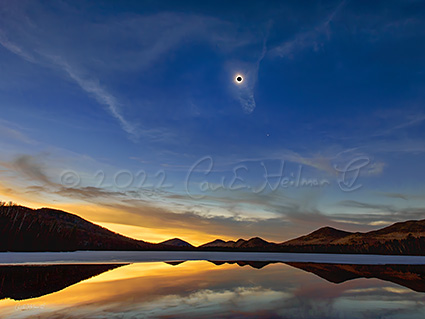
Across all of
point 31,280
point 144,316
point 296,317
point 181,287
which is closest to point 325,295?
point 296,317

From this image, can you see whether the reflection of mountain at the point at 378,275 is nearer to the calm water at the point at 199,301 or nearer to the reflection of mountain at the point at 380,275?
the reflection of mountain at the point at 380,275

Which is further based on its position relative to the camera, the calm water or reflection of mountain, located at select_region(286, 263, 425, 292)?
reflection of mountain, located at select_region(286, 263, 425, 292)

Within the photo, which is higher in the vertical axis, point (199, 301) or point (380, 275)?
point (380, 275)

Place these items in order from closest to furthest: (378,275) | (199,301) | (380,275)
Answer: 1. (199,301)
2. (378,275)
3. (380,275)

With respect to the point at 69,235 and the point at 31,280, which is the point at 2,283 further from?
the point at 69,235

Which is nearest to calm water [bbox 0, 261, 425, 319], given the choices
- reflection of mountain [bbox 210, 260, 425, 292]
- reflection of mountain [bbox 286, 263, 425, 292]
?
reflection of mountain [bbox 286, 263, 425, 292]

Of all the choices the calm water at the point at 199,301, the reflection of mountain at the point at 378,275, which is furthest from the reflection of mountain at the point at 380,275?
the calm water at the point at 199,301

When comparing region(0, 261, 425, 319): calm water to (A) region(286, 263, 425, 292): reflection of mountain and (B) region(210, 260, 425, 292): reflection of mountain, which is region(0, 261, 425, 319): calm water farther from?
(B) region(210, 260, 425, 292): reflection of mountain

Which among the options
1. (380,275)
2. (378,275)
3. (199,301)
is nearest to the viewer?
(199,301)

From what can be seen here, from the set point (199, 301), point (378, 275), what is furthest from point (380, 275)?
point (199, 301)

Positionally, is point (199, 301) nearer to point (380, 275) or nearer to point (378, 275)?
point (378, 275)

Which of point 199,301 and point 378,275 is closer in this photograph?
point 199,301
